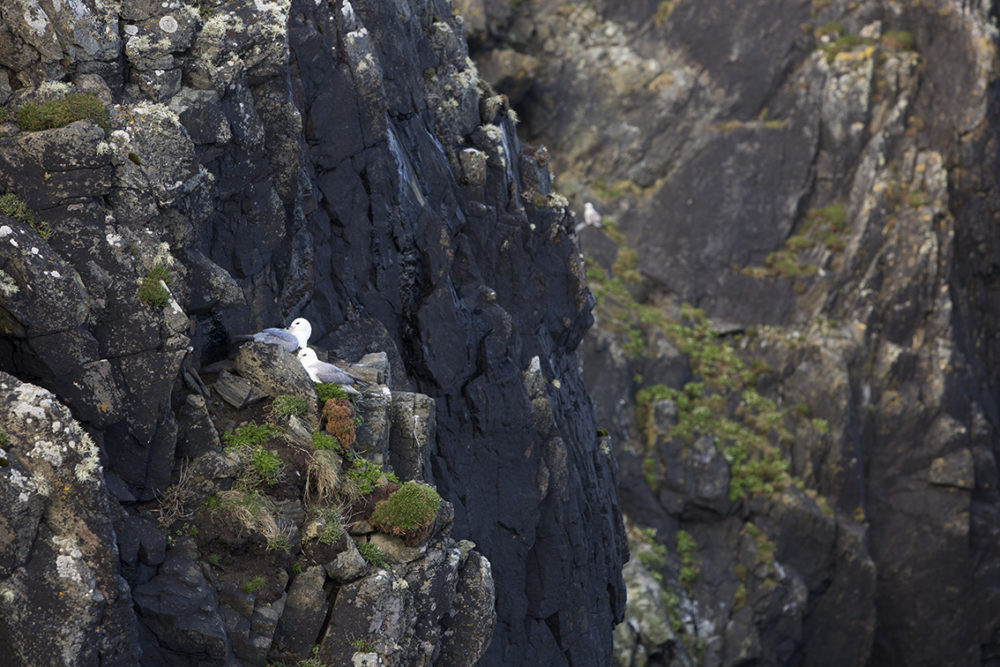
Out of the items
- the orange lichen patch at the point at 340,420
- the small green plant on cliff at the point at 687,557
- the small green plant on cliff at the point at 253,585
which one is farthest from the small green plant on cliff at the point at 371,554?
the small green plant on cliff at the point at 687,557

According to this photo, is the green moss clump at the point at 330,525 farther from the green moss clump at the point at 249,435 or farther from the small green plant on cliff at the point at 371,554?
the green moss clump at the point at 249,435

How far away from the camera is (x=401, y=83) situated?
21156 mm

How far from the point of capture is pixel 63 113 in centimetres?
1336

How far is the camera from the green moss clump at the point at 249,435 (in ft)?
45.9

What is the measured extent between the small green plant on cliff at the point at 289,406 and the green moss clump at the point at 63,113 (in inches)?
174

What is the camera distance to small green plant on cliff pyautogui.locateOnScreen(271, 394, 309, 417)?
1462 centimetres

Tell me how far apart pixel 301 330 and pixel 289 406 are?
7.21 ft

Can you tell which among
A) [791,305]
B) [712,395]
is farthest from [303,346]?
[791,305]

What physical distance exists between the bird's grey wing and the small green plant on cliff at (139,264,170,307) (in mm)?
2628

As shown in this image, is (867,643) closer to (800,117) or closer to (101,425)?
(800,117)

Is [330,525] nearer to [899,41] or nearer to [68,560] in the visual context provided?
[68,560]

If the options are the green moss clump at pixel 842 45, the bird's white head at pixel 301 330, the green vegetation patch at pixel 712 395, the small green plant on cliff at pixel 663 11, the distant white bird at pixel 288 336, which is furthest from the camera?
the small green plant on cliff at pixel 663 11

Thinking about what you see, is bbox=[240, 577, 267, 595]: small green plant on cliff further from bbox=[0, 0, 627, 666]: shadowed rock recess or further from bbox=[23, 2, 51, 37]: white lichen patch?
bbox=[23, 2, 51, 37]: white lichen patch

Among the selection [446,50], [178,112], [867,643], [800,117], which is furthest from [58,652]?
[800,117]
